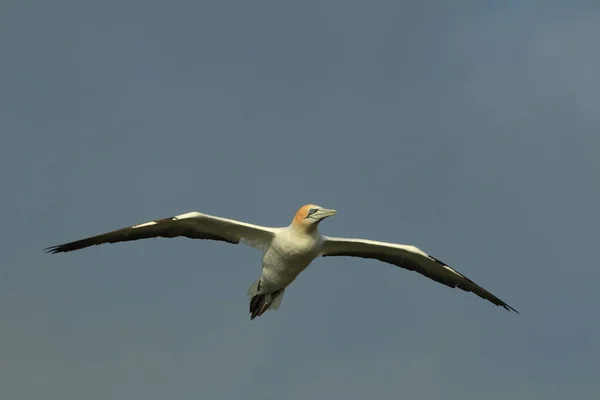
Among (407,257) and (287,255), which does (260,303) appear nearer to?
(287,255)

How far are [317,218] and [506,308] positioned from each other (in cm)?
532

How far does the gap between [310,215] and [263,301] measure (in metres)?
2.99

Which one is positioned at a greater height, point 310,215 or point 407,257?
point 310,215

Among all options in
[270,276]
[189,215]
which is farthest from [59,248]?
[270,276]

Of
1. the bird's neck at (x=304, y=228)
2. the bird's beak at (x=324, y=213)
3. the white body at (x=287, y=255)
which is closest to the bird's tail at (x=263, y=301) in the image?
the white body at (x=287, y=255)

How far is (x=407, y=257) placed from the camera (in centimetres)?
2377

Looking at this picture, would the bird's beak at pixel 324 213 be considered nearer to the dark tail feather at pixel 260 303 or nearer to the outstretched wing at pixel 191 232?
the outstretched wing at pixel 191 232

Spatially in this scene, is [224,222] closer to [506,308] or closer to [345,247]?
[345,247]

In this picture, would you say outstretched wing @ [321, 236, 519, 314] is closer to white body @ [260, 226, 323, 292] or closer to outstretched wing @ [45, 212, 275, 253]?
white body @ [260, 226, 323, 292]

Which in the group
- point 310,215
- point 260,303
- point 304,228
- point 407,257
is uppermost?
point 310,215

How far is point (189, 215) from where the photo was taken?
71.2 feet

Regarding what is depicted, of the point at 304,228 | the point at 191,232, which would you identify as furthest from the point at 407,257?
the point at 191,232

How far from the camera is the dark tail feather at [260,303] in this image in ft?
77.2

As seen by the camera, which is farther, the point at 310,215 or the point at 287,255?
the point at 287,255
